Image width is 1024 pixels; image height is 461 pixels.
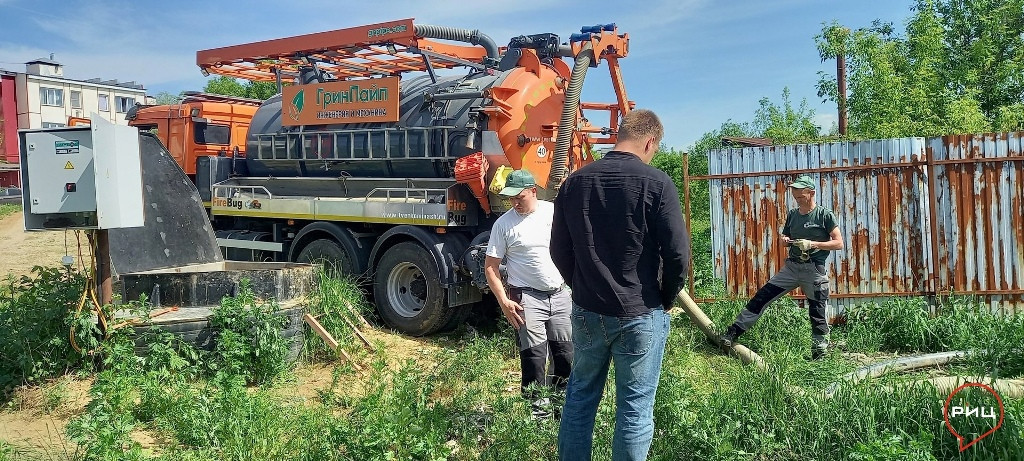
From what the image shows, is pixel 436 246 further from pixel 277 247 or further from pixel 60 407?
pixel 60 407

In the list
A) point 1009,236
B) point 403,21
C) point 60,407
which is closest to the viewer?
point 60,407

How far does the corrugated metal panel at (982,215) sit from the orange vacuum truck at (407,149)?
3.31 m

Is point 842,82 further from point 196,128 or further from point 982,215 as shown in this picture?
point 196,128

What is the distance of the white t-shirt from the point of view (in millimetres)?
4660

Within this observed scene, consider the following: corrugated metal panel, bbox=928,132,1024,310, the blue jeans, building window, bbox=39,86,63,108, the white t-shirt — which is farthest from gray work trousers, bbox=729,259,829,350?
building window, bbox=39,86,63,108

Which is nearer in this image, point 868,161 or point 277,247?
point 868,161

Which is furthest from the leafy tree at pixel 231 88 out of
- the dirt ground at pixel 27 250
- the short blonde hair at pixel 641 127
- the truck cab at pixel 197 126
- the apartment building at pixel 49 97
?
the short blonde hair at pixel 641 127

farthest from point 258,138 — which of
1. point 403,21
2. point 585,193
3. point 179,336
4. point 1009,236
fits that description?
point 1009,236

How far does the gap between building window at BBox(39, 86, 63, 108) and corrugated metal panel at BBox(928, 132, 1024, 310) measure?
5914 cm

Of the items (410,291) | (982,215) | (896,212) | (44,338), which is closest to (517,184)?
(44,338)

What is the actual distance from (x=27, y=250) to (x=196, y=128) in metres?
9.07

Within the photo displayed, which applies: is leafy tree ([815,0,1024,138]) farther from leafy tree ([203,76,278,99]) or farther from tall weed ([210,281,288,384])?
leafy tree ([203,76,278,99])

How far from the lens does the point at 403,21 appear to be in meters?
8.34

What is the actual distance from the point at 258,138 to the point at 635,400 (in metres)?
7.78
